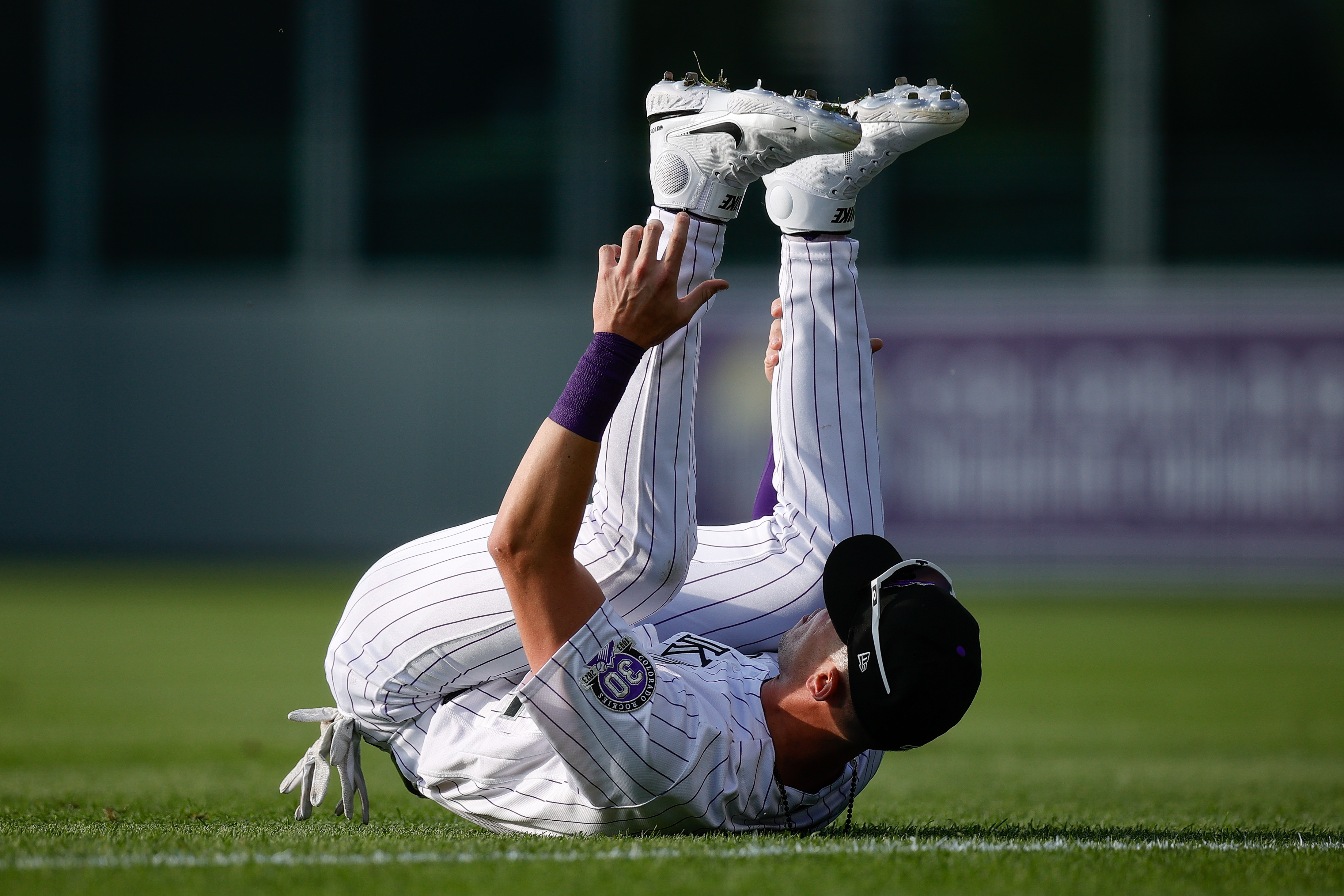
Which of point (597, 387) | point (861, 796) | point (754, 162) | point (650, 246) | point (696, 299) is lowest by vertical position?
point (861, 796)

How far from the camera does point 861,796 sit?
4.48m

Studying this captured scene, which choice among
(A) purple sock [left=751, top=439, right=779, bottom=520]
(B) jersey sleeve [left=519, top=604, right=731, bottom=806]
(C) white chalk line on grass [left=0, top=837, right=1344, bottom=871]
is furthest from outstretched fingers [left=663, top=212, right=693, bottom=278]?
(A) purple sock [left=751, top=439, right=779, bottom=520]

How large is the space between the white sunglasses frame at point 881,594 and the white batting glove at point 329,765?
1.27m

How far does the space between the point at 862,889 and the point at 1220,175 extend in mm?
13508

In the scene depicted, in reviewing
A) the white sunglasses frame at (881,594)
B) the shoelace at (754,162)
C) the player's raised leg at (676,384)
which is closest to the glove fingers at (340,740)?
the player's raised leg at (676,384)

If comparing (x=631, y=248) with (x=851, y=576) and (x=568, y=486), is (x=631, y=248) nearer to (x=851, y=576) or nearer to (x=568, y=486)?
(x=568, y=486)

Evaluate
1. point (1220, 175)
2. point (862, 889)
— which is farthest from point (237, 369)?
point (862, 889)

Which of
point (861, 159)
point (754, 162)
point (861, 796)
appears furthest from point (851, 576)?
point (861, 796)

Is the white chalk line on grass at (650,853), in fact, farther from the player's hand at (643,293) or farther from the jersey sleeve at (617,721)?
the player's hand at (643,293)

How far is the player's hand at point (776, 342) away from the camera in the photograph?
3.83m

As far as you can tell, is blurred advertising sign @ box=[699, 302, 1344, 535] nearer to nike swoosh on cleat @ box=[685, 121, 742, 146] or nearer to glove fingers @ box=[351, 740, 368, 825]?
glove fingers @ box=[351, 740, 368, 825]

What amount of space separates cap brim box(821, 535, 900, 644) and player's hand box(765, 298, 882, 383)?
0.78 m

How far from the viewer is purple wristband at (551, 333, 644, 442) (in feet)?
8.98

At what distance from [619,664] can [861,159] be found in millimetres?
1491
